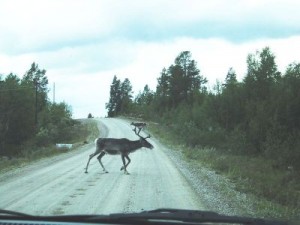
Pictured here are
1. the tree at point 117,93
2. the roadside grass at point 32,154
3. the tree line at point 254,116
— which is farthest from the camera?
the tree at point 117,93

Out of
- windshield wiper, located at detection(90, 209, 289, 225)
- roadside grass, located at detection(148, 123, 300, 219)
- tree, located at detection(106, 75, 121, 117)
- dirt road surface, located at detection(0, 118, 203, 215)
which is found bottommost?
roadside grass, located at detection(148, 123, 300, 219)

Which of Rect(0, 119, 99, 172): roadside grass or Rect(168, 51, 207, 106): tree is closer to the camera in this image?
Rect(0, 119, 99, 172): roadside grass

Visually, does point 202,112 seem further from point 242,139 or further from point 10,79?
point 10,79

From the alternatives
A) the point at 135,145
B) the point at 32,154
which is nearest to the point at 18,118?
the point at 32,154

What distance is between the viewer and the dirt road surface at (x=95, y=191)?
461 inches

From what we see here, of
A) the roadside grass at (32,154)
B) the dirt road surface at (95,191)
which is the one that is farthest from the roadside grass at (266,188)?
the roadside grass at (32,154)

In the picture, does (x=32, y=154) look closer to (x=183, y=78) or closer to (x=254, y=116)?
(x=254, y=116)

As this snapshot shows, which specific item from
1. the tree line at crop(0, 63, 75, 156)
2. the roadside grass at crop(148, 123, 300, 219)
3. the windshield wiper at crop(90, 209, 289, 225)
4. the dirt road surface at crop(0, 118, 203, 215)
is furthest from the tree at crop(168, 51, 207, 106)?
the windshield wiper at crop(90, 209, 289, 225)

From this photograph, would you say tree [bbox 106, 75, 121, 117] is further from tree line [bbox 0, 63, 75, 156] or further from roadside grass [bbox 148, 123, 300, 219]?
roadside grass [bbox 148, 123, 300, 219]

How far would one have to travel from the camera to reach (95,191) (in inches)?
578

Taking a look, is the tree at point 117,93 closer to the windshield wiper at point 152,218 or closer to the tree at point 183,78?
the tree at point 183,78

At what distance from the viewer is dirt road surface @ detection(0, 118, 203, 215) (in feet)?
38.4

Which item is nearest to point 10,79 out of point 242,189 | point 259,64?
point 259,64

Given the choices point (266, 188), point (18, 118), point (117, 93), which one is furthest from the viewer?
point (117, 93)
